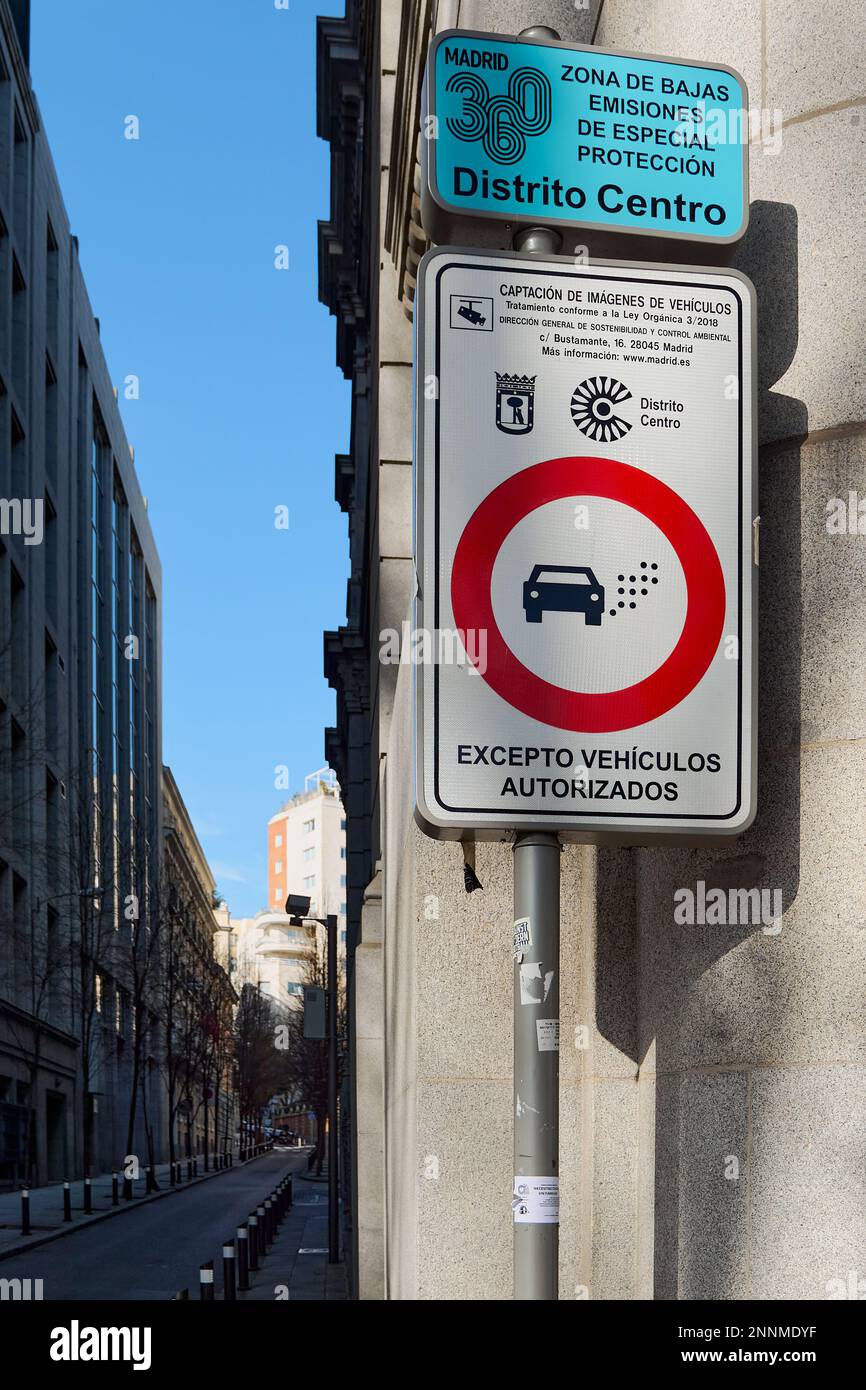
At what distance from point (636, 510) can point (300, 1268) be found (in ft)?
68.4

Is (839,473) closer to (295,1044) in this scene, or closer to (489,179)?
(489,179)

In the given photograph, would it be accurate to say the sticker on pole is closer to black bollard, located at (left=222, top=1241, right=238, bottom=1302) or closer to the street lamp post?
black bollard, located at (left=222, top=1241, right=238, bottom=1302)

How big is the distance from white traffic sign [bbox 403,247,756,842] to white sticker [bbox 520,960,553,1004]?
1.20 feet

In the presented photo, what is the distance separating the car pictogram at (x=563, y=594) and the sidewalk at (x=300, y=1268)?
960 centimetres

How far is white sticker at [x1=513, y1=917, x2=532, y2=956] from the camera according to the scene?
120 inches

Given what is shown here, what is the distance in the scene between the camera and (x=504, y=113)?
373cm

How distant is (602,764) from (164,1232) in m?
30.7

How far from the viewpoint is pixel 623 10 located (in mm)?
4672

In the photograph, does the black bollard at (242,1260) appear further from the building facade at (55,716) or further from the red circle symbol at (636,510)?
the building facade at (55,716)

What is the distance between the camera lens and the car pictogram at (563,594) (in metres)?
3.37

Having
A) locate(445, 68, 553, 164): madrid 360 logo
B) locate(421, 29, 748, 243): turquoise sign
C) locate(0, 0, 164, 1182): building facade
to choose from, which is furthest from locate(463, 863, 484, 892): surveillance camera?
locate(0, 0, 164, 1182): building facade

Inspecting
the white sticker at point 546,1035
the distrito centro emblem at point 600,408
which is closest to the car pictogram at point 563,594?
the distrito centro emblem at point 600,408

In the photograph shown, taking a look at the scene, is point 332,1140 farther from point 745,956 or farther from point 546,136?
point 546,136
